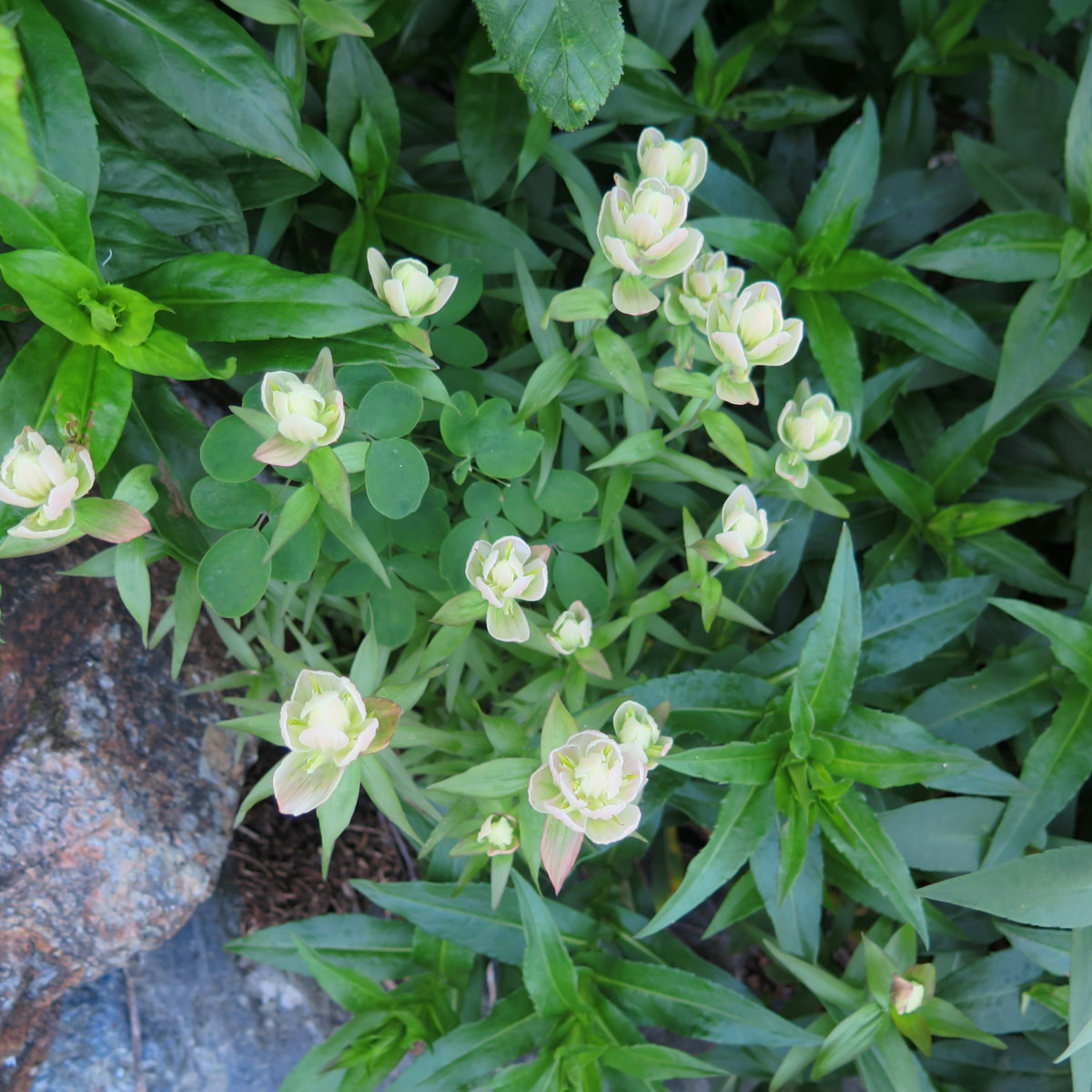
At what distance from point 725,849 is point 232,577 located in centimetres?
75

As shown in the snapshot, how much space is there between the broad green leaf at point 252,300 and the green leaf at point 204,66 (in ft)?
0.52

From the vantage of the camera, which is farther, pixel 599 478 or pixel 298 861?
pixel 298 861

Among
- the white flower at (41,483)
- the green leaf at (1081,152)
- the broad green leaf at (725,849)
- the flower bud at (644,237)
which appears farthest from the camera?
the green leaf at (1081,152)

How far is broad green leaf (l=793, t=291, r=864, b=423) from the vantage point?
4.59 feet

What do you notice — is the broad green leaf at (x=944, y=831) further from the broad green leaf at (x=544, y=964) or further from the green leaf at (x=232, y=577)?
the green leaf at (x=232, y=577)

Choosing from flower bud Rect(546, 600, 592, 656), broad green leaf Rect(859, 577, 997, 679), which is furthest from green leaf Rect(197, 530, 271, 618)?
broad green leaf Rect(859, 577, 997, 679)

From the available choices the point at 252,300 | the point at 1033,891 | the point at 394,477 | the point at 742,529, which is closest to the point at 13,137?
the point at 252,300

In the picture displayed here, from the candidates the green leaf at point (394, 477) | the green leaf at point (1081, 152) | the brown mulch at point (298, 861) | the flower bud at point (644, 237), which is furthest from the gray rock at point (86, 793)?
the green leaf at point (1081, 152)

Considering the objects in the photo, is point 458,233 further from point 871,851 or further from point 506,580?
point 871,851

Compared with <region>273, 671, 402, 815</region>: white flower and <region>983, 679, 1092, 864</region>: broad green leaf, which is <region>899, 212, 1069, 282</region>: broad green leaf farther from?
<region>273, 671, 402, 815</region>: white flower

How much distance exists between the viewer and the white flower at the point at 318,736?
863mm

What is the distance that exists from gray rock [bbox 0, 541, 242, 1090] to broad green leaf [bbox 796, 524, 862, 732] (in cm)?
96

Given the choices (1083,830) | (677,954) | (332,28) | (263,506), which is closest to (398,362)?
(263,506)

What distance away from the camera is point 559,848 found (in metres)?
0.99
